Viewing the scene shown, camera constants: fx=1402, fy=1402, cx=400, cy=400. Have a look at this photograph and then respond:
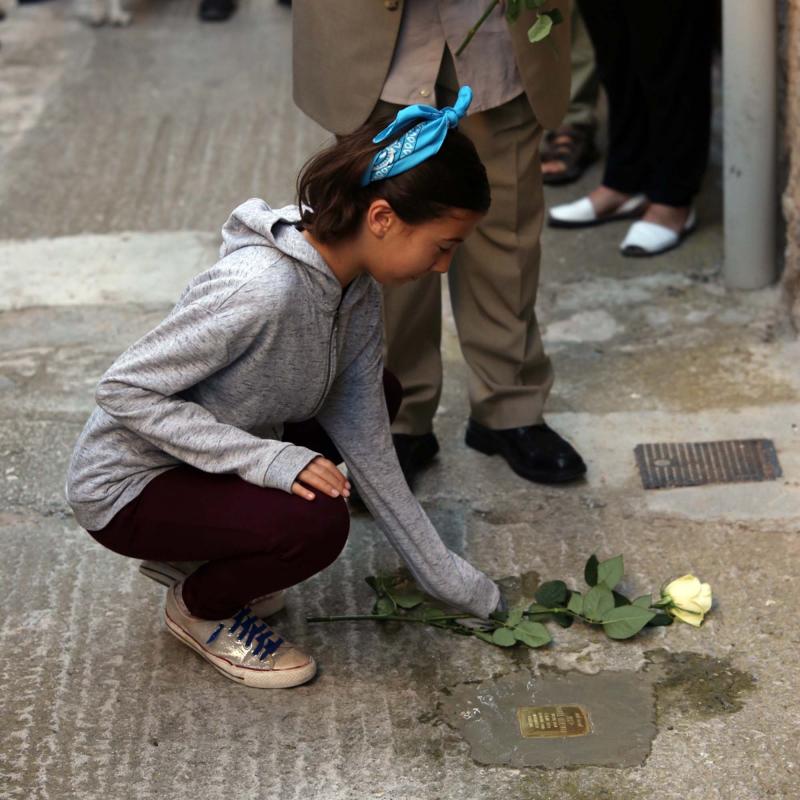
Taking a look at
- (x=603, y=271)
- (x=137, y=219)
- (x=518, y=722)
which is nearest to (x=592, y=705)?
(x=518, y=722)

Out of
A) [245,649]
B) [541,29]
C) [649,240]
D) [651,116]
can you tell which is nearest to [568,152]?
[651,116]

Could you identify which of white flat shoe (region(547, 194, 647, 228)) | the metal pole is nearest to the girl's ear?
the metal pole

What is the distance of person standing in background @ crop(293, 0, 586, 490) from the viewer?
287cm

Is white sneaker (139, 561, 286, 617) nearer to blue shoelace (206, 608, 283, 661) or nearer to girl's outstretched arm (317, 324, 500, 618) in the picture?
blue shoelace (206, 608, 283, 661)

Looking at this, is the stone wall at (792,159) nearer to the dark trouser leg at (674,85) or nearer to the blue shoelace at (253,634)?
the dark trouser leg at (674,85)

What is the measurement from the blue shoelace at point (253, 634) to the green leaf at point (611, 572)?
638 millimetres

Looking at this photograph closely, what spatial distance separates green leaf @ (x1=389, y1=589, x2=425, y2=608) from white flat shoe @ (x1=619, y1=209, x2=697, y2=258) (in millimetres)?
1827

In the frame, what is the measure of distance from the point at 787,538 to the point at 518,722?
0.79 m

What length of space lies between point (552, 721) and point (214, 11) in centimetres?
452

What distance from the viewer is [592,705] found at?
249cm

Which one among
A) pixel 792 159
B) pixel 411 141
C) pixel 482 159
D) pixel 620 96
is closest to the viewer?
pixel 411 141

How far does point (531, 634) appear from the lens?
104 inches

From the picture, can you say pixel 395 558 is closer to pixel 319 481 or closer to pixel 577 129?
pixel 319 481

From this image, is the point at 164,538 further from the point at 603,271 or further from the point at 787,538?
the point at 603,271
